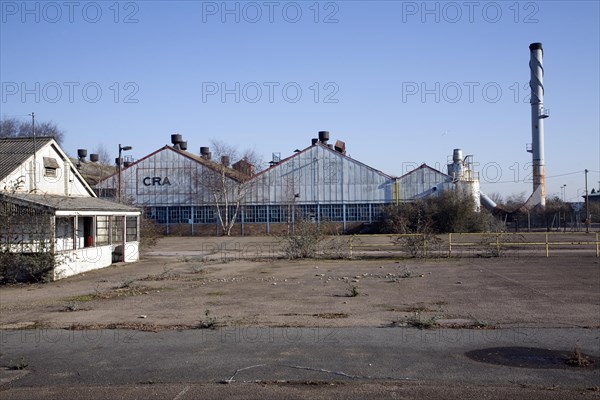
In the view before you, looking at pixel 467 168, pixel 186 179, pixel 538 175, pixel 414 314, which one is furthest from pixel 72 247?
pixel 538 175

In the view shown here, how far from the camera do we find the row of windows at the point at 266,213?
190 feet

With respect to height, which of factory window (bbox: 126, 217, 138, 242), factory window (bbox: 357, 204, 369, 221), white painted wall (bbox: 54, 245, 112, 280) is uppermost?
factory window (bbox: 357, 204, 369, 221)

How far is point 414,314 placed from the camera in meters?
13.1

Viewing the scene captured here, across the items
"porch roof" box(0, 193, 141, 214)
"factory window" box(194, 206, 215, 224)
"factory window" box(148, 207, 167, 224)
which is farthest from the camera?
"factory window" box(148, 207, 167, 224)

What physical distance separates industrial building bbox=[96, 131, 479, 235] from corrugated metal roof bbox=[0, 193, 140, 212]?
2877cm

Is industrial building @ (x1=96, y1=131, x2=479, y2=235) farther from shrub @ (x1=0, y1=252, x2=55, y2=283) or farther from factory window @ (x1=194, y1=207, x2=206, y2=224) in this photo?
shrub @ (x1=0, y1=252, x2=55, y2=283)

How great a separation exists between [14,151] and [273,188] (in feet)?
112

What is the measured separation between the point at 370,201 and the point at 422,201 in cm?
522

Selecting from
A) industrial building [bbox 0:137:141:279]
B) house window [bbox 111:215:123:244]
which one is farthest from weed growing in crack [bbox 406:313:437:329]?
house window [bbox 111:215:123:244]

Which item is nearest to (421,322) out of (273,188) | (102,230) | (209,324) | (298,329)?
(298,329)

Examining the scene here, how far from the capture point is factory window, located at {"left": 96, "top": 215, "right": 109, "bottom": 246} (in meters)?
30.9

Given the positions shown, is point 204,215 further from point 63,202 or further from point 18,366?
point 18,366

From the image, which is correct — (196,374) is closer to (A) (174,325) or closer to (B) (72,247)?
(A) (174,325)

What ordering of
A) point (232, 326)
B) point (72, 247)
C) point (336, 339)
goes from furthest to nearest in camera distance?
point (72, 247), point (232, 326), point (336, 339)
